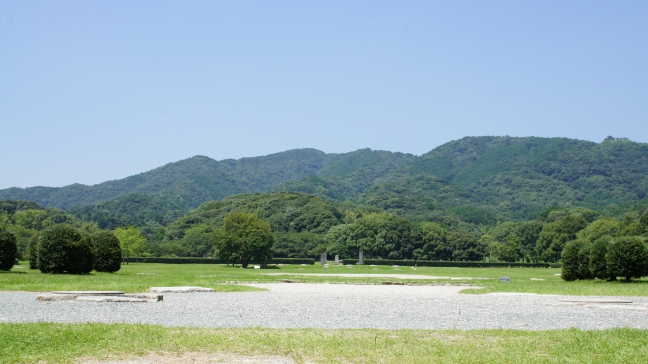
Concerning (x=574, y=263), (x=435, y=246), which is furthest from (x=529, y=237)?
(x=574, y=263)

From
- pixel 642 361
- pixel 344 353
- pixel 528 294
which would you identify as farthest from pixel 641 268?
pixel 344 353

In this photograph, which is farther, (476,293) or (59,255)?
(59,255)

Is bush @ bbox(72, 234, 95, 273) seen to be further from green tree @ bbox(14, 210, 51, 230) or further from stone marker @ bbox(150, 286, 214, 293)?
green tree @ bbox(14, 210, 51, 230)

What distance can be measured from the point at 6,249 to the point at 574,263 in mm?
30843

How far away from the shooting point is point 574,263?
34.1 metres

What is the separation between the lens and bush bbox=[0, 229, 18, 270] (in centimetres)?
3175

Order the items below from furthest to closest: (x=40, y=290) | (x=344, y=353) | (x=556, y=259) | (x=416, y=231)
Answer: (x=416, y=231) < (x=556, y=259) < (x=40, y=290) < (x=344, y=353)

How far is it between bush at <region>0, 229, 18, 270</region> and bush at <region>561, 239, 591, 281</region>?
99.4ft

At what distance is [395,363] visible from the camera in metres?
8.28

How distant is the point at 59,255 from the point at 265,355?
83.5ft

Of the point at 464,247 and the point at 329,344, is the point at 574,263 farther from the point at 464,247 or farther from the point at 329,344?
the point at 464,247

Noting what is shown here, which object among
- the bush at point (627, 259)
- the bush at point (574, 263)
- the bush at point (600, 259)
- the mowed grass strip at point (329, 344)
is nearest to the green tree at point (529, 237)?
the bush at point (574, 263)

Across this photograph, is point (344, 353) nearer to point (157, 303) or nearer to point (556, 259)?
point (157, 303)

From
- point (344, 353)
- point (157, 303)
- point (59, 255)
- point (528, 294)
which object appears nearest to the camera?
point (344, 353)
